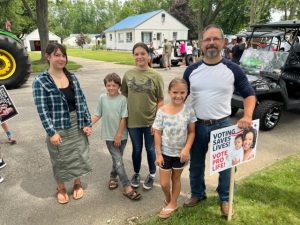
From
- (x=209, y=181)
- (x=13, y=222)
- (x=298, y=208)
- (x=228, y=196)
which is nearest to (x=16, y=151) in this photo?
(x=13, y=222)

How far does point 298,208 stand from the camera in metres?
3.30

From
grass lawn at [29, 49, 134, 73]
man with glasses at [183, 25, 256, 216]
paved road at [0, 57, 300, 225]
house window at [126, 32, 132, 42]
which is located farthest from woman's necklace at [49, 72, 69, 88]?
house window at [126, 32, 132, 42]

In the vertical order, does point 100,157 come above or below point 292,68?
below

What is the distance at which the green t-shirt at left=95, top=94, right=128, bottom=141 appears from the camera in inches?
133

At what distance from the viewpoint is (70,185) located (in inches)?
153

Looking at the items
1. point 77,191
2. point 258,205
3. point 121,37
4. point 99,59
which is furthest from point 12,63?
point 121,37

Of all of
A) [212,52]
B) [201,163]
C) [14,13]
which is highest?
[14,13]

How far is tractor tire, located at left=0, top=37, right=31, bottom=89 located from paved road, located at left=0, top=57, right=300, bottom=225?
396cm

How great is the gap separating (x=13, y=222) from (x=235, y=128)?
2466 mm

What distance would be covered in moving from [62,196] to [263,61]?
197 inches

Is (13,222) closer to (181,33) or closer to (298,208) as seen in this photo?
(298,208)

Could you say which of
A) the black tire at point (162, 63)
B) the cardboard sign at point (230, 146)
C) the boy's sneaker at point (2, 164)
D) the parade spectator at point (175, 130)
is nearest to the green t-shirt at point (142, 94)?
the parade spectator at point (175, 130)

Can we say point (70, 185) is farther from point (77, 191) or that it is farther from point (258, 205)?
point (258, 205)

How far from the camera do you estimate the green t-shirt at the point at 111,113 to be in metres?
3.39
